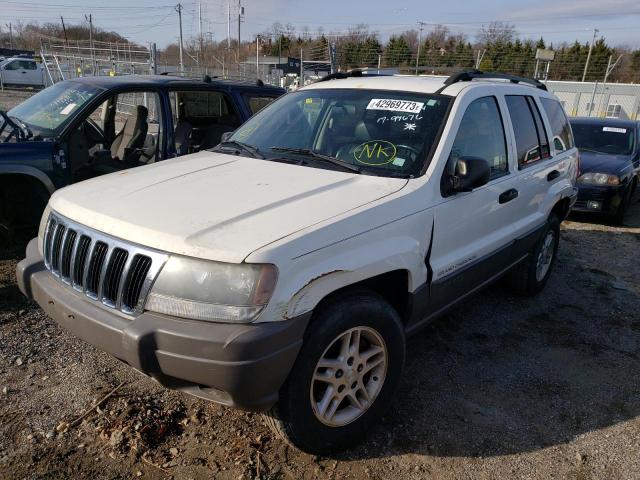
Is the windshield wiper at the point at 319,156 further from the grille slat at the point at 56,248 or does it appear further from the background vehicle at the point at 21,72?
the background vehicle at the point at 21,72

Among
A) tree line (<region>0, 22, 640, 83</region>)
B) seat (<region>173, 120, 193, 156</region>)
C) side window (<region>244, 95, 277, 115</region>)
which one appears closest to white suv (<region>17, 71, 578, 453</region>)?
seat (<region>173, 120, 193, 156</region>)

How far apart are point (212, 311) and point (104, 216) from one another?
0.81 metres

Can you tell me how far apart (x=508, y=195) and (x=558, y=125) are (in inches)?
67.1

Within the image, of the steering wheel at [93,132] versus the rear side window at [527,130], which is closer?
the rear side window at [527,130]

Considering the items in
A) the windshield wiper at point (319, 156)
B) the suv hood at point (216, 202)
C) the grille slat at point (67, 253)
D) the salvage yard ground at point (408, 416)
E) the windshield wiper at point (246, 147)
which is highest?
the windshield wiper at point (319, 156)

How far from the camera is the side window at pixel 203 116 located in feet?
18.7

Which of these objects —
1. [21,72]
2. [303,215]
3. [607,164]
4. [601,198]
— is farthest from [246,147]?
[21,72]

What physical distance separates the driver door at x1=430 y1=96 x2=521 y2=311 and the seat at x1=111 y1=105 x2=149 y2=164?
356 centimetres

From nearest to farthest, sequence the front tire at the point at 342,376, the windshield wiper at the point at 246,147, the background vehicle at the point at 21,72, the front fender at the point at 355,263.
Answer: the front fender at the point at 355,263, the front tire at the point at 342,376, the windshield wiper at the point at 246,147, the background vehicle at the point at 21,72

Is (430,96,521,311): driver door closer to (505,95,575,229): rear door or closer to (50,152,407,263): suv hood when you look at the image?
(505,95,575,229): rear door

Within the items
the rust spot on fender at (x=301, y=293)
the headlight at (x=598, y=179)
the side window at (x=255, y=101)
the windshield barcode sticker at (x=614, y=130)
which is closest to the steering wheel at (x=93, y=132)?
the side window at (x=255, y=101)

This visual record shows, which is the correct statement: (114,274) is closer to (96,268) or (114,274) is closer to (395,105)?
(96,268)

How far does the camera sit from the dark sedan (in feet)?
25.8

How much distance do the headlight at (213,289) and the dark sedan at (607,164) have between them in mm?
7190
